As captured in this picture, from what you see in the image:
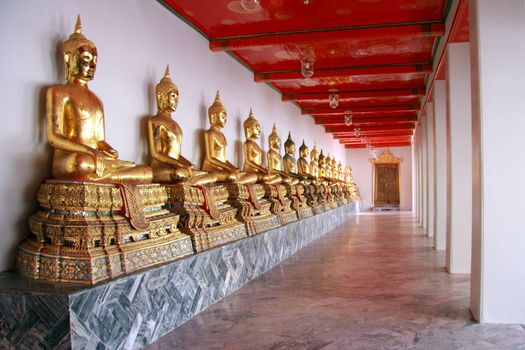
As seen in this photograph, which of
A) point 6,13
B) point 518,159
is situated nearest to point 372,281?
point 518,159

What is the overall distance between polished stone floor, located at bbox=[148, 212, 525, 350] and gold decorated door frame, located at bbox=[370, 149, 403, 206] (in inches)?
654

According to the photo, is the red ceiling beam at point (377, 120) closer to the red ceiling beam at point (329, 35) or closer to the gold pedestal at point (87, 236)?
the red ceiling beam at point (329, 35)

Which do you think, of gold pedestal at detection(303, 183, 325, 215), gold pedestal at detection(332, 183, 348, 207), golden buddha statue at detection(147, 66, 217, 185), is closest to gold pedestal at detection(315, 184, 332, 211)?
gold pedestal at detection(303, 183, 325, 215)

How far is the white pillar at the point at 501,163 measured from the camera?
340cm

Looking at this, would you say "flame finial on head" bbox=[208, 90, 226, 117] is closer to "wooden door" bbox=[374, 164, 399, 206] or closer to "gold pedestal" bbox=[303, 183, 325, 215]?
"gold pedestal" bbox=[303, 183, 325, 215]

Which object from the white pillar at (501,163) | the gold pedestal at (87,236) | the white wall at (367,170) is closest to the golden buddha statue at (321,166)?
the white wall at (367,170)

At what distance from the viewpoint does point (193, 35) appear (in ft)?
19.7

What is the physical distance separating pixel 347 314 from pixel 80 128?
2440mm

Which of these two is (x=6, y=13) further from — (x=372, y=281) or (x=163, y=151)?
(x=372, y=281)

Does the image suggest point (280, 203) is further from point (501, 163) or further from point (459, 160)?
point (501, 163)

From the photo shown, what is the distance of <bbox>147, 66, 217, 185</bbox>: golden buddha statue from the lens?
464 centimetres

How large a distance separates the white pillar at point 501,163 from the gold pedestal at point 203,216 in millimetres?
2205

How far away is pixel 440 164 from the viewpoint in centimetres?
671

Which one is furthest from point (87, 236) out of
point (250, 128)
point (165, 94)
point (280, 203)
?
point (250, 128)
